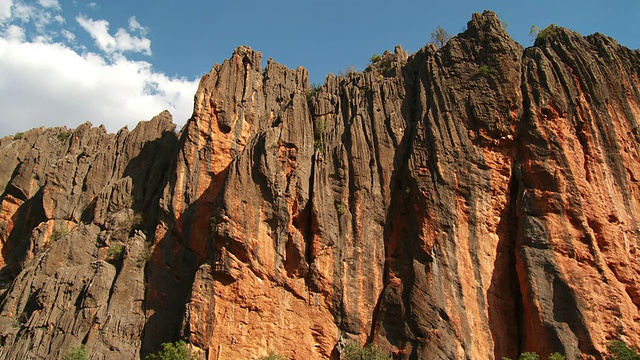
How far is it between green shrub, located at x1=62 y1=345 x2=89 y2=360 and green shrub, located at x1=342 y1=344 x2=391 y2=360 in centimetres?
1360

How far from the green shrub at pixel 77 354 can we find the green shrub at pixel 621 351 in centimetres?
2559

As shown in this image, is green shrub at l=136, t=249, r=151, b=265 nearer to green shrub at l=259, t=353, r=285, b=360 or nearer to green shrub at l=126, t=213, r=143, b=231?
green shrub at l=126, t=213, r=143, b=231

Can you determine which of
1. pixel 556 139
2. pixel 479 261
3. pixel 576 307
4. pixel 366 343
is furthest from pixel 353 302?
pixel 556 139

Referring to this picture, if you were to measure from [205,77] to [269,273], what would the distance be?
1717cm

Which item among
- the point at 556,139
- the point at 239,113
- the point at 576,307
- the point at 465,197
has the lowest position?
the point at 576,307

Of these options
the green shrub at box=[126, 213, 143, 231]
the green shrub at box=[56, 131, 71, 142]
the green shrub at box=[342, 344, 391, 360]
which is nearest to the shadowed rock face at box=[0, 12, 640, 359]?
the green shrub at box=[126, 213, 143, 231]

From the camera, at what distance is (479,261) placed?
90.7ft

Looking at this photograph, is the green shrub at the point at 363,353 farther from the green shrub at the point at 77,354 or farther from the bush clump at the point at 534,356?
the green shrub at the point at 77,354

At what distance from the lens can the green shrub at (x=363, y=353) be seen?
25797 mm

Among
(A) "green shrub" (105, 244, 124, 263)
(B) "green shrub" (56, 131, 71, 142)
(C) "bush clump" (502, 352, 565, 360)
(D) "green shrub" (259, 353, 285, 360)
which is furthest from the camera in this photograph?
(B) "green shrub" (56, 131, 71, 142)

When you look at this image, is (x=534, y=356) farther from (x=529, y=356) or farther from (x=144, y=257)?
(x=144, y=257)

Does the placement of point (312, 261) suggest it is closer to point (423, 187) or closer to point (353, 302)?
point (353, 302)

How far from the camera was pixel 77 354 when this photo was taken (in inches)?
1094

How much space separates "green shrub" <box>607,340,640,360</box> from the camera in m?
23.1
